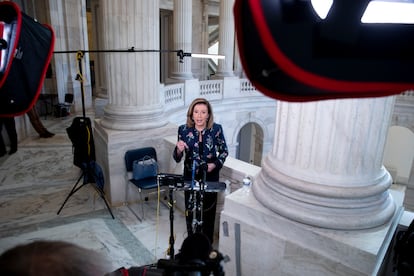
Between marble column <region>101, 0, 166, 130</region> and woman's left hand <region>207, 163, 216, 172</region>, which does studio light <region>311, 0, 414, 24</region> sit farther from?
marble column <region>101, 0, 166, 130</region>

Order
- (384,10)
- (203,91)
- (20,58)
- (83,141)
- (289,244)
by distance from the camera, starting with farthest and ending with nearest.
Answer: (203,91), (83,141), (289,244), (20,58), (384,10)

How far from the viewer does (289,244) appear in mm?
3062

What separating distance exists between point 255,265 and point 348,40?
301 cm

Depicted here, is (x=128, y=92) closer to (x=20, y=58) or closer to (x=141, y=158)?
(x=141, y=158)

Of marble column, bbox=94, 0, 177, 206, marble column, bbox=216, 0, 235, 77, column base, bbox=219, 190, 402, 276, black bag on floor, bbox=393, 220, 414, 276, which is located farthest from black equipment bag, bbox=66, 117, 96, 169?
marble column, bbox=216, 0, 235, 77

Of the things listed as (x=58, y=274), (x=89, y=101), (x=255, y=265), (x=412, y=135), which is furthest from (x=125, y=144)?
(x=412, y=135)

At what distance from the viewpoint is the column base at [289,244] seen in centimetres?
276

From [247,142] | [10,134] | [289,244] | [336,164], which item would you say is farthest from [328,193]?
[247,142]

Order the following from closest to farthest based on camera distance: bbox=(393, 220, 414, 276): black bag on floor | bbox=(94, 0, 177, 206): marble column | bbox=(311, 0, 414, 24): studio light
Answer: bbox=(311, 0, 414, 24): studio light → bbox=(393, 220, 414, 276): black bag on floor → bbox=(94, 0, 177, 206): marble column

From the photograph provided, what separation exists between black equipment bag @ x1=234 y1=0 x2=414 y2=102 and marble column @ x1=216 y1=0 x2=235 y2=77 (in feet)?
44.7

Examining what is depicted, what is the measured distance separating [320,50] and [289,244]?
8.67ft

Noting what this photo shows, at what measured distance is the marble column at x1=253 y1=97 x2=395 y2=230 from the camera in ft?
8.97

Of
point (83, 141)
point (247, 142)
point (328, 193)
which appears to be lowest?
point (247, 142)

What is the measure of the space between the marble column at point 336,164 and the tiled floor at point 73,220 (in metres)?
2.51
